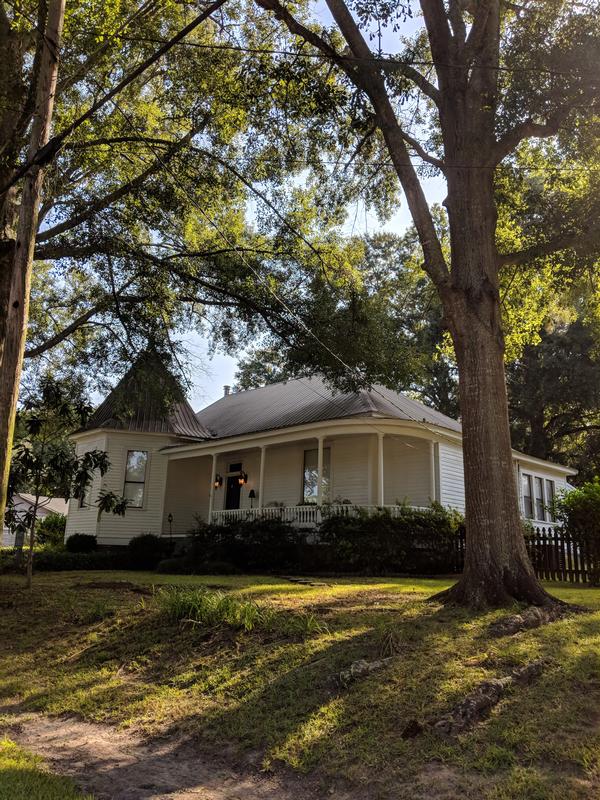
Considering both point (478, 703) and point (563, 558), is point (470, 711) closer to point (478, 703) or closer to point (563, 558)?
point (478, 703)

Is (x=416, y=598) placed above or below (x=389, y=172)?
below

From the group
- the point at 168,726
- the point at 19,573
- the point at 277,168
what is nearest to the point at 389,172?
the point at 277,168

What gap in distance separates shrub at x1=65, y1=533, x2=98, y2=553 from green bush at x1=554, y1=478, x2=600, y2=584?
1471 cm

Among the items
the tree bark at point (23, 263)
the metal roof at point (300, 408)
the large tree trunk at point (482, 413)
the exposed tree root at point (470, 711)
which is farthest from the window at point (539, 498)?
the tree bark at point (23, 263)

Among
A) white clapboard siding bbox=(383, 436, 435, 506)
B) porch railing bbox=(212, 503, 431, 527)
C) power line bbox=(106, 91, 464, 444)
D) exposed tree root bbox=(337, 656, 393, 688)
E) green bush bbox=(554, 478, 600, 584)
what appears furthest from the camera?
white clapboard siding bbox=(383, 436, 435, 506)

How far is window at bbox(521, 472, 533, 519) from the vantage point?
2362cm

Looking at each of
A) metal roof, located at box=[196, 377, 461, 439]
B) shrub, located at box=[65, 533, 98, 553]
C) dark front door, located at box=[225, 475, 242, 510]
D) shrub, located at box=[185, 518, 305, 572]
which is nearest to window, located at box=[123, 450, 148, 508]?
shrub, located at box=[65, 533, 98, 553]

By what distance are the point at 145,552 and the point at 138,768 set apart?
52.7 feet

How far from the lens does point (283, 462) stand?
21188mm

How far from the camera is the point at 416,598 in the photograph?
855 centimetres

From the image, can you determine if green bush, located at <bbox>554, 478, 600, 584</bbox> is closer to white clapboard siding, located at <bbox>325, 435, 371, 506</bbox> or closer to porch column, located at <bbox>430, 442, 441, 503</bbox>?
porch column, located at <bbox>430, 442, 441, 503</bbox>

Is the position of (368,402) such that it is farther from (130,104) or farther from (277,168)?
(130,104)

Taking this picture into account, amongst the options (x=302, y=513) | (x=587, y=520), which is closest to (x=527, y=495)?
(x=302, y=513)

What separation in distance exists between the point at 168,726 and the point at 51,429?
34.2 ft
